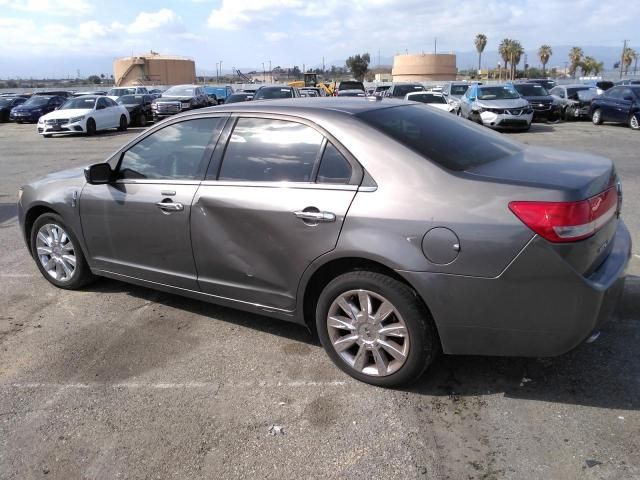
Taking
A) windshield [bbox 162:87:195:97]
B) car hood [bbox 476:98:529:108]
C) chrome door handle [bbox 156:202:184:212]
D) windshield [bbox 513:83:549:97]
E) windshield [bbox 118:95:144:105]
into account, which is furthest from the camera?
windshield [bbox 162:87:195:97]

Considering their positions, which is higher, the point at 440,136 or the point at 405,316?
the point at 440,136

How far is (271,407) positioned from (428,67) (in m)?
89.7

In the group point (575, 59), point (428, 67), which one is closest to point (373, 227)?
point (428, 67)

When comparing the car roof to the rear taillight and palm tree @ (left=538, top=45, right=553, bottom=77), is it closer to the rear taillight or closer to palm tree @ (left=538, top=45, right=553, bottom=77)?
the rear taillight

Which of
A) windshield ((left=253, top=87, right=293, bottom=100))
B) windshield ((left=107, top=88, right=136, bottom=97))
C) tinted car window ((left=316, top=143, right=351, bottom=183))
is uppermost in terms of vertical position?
windshield ((left=107, top=88, right=136, bottom=97))

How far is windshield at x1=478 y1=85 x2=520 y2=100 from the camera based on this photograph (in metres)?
19.7

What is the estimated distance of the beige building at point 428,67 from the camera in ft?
285

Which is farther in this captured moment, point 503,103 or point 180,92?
point 180,92

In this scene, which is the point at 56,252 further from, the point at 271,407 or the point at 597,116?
the point at 597,116

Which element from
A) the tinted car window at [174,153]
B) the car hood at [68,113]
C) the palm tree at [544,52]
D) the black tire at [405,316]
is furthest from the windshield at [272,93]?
the palm tree at [544,52]

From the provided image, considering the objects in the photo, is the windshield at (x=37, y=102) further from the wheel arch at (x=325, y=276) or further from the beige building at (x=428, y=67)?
the beige building at (x=428, y=67)

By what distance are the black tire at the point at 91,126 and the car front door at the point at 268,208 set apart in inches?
806

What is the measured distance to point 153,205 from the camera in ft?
13.5

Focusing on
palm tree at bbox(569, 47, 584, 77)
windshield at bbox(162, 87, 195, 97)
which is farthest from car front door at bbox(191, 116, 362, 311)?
palm tree at bbox(569, 47, 584, 77)
